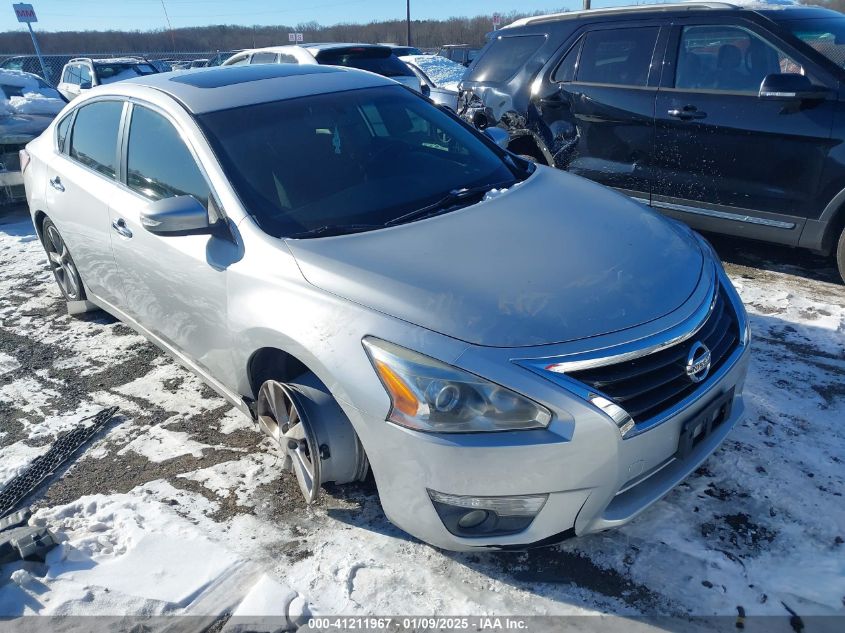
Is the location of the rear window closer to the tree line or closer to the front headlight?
the front headlight

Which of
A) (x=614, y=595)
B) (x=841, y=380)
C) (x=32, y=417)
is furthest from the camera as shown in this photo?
(x=32, y=417)

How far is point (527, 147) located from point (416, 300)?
4242 mm

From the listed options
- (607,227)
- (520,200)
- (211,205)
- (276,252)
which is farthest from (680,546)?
(211,205)

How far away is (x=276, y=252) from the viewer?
8.25ft

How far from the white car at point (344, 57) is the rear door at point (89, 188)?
5.39 metres

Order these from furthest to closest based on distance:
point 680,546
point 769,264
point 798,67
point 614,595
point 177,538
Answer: point 769,264 < point 798,67 < point 177,538 < point 680,546 < point 614,595

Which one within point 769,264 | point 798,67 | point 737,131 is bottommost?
point 769,264

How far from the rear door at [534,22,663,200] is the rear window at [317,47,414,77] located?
4480mm

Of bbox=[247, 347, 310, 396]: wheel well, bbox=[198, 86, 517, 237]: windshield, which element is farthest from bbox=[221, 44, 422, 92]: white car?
bbox=[247, 347, 310, 396]: wheel well

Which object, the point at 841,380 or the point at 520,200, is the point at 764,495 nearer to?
the point at 841,380

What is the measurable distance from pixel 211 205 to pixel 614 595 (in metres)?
2.21

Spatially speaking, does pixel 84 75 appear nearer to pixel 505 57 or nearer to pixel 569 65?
→ pixel 505 57

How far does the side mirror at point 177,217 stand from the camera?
8.66 feet

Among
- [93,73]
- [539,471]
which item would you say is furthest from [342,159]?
[93,73]
